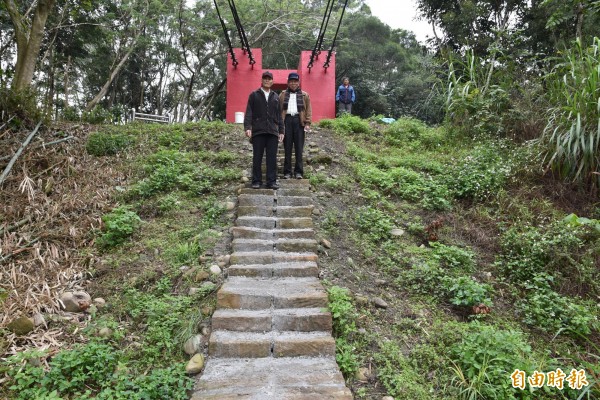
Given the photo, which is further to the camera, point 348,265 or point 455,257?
point 455,257

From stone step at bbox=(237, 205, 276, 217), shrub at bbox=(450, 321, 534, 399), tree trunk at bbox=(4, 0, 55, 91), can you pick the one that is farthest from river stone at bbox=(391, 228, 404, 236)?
tree trunk at bbox=(4, 0, 55, 91)

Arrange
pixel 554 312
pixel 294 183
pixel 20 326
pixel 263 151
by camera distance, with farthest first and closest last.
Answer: pixel 294 183
pixel 263 151
pixel 554 312
pixel 20 326

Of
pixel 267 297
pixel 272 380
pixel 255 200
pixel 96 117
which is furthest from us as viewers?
pixel 96 117

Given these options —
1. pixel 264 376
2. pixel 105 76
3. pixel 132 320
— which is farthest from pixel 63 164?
pixel 105 76

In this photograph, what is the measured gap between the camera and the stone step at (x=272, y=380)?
2131 millimetres

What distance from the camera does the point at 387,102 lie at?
16953 millimetres

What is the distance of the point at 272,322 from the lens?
273cm

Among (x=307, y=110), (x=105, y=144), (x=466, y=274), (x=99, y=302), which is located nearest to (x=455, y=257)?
(x=466, y=274)

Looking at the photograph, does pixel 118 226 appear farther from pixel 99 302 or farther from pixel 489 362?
pixel 489 362

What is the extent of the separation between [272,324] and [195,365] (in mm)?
605

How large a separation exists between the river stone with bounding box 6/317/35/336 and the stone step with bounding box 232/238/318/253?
168 centimetres

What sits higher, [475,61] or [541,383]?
[475,61]

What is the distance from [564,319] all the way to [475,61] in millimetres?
5784

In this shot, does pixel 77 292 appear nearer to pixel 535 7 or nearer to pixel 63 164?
pixel 63 164
